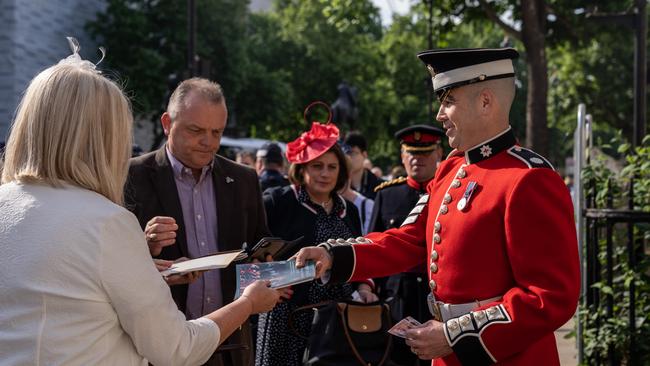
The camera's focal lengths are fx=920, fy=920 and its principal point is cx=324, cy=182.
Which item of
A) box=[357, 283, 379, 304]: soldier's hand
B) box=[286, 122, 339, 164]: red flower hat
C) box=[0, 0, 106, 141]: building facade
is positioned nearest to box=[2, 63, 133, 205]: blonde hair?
box=[357, 283, 379, 304]: soldier's hand

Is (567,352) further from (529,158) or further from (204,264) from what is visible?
(204,264)

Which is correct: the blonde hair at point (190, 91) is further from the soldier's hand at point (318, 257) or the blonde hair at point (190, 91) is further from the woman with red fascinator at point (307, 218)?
the woman with red fascinator at point (307, 218)

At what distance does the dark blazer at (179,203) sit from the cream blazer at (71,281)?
1.54 meters

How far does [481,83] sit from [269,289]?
1048 mm

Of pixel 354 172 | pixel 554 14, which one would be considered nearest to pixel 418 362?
pixel 354 172

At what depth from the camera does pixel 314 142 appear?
6012mm

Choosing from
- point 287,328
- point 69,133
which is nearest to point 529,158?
point 69,133

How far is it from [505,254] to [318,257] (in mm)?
767

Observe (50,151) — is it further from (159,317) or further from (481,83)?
(481,83)

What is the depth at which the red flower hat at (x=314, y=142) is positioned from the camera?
5945 mm

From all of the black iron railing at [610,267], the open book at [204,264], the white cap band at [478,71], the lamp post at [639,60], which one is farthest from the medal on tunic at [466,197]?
the lamp post at [639,60]

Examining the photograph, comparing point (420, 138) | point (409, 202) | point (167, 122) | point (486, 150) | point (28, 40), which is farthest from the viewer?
point (28, 40)

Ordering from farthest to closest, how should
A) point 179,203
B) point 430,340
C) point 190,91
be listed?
point 190,91
point 179,203
point 430,340

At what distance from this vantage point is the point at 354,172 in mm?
9953
